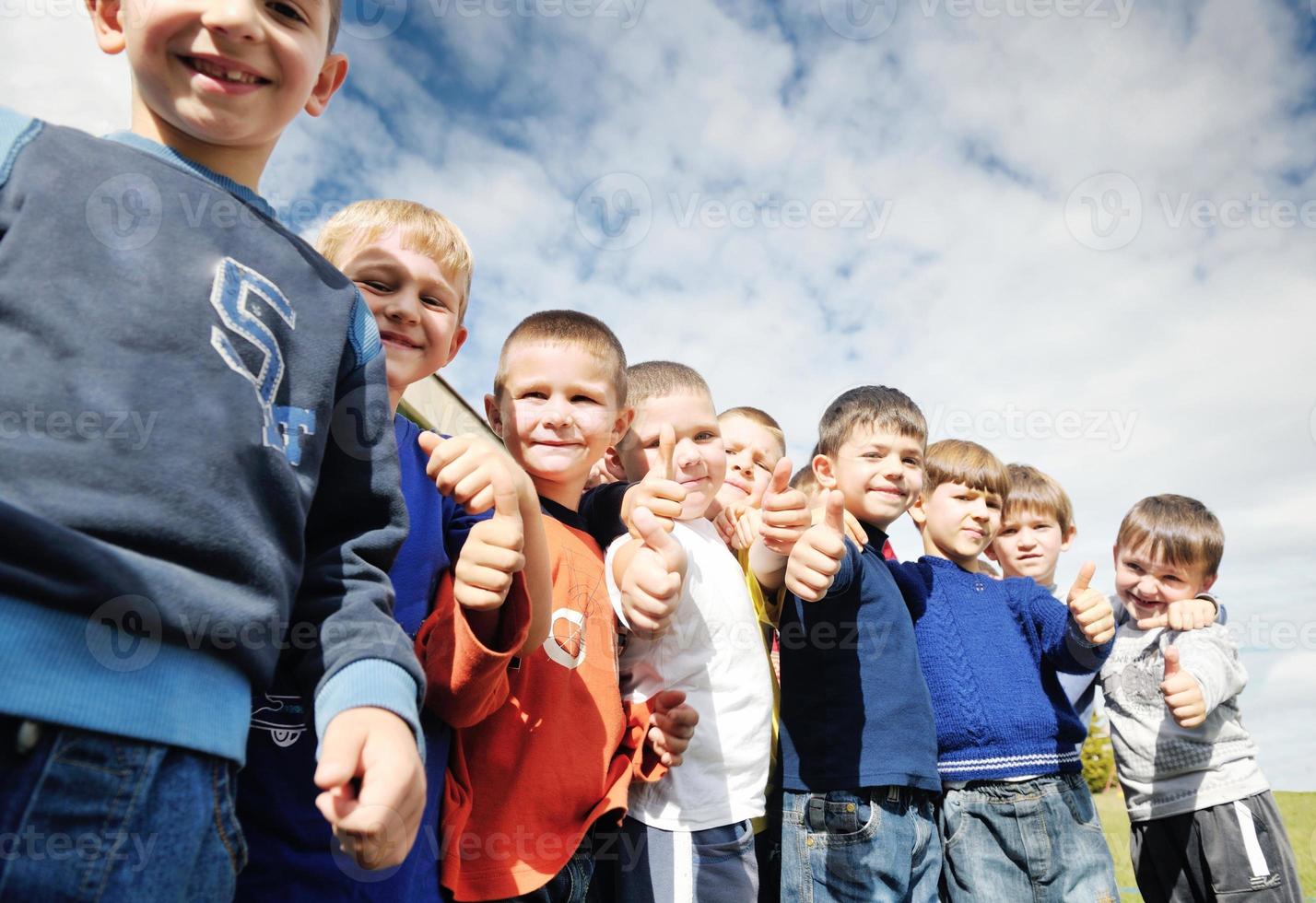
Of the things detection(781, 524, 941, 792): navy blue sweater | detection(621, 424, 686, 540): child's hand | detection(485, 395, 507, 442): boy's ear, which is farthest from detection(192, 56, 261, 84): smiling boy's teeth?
detection(781, 524, 941, 792): navy blue sweater

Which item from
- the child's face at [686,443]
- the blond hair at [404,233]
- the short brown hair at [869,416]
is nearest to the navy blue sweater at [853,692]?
the child's face at [686,443]

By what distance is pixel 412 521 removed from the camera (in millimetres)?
1738

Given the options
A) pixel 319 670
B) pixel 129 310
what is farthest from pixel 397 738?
pixel 129 310

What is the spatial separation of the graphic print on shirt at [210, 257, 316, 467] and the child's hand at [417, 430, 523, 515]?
26 centimetres

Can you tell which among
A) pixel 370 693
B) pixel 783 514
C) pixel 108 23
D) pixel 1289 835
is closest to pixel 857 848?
pixel 783 514

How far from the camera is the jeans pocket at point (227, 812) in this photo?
3.25 feet

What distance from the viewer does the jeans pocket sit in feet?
3.25

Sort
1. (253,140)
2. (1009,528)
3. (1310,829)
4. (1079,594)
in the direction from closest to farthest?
(253,140), (1079,594), (1009,528), (1310,829)

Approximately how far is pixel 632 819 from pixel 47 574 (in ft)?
5.58

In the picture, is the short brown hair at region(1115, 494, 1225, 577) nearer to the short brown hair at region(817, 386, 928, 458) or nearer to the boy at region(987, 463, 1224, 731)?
the boy at region(987, 463, 1224, 731)

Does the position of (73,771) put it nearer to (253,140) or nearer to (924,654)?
(253,140)

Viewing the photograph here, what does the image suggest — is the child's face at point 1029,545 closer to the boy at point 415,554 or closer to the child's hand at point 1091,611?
the child's hand at point 1091,611

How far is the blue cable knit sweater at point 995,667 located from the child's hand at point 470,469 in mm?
2005

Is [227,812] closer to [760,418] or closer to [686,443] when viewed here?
[686,443]
